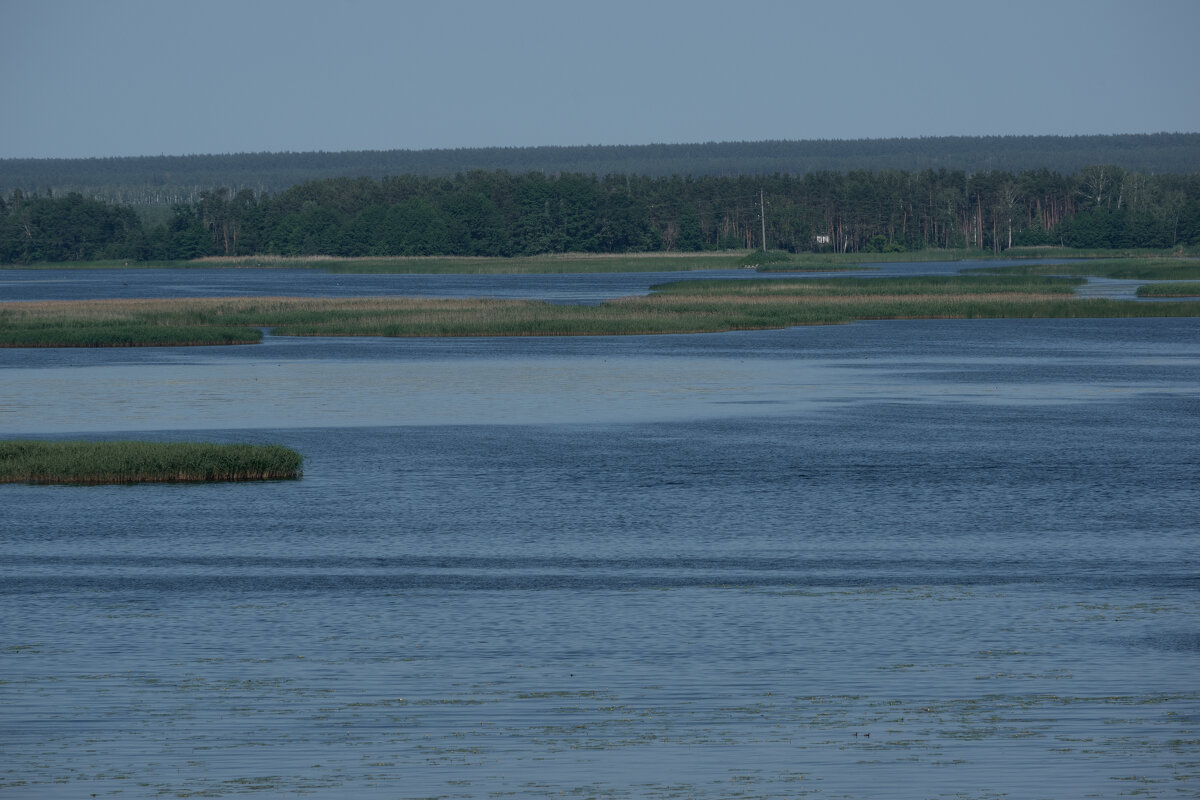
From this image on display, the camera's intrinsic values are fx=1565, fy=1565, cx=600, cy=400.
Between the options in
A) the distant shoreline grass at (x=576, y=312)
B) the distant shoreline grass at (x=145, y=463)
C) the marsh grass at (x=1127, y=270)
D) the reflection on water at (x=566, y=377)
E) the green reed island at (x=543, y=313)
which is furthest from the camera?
the marsh grass at (x=1127, y=270)

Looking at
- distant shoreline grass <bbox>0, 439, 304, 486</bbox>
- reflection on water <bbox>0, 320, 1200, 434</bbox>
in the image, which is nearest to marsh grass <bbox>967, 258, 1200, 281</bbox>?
reflection on water <bbox>0, 320, 1200, 434</bbox>

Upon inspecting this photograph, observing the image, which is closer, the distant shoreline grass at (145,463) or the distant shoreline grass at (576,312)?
the distant shoreline grass at (145,463)

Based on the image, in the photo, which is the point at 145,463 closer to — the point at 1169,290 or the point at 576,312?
the point at 576,312

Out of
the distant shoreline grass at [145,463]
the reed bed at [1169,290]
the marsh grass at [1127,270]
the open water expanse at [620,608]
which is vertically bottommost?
the open water expanse at [620,608]

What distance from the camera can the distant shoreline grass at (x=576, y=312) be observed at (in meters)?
97.0

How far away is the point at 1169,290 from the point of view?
132 m

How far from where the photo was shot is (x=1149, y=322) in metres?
106

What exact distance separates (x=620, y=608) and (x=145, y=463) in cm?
1855

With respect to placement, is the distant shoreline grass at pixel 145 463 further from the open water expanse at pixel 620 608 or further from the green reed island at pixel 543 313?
the green reed island at pixel 543 313

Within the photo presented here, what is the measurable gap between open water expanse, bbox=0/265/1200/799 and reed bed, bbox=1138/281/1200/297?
251 ft

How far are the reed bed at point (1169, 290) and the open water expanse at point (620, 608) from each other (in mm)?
76506

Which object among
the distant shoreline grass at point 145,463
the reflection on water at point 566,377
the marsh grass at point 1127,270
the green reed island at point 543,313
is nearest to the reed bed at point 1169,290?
the green reed island at point 543,313

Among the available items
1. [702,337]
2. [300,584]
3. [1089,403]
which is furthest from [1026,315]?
[300,584]

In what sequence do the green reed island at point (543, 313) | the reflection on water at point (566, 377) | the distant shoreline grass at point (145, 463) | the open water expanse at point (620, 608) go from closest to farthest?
1. the open water expanse at point (620, 608)
2. the distant shoreline grass at point (145, 463)
3. the reflection on water at point (566, 377)
4. the green reed island at point (543, 313)
